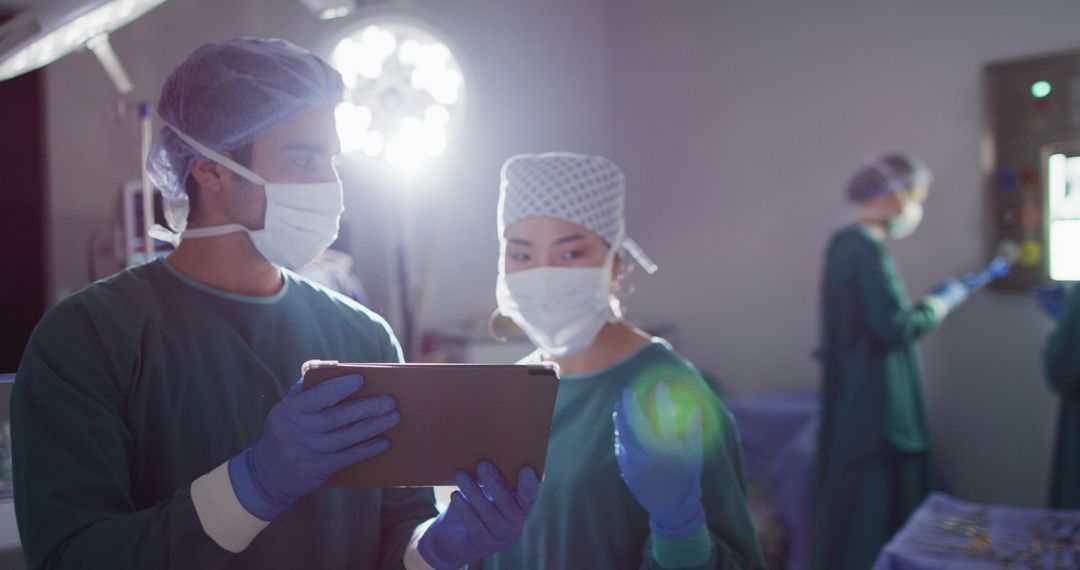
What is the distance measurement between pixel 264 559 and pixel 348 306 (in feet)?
1.06

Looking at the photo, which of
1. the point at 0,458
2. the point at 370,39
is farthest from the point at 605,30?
the point at 0,458

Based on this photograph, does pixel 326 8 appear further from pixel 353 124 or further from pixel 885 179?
pixel 885 179

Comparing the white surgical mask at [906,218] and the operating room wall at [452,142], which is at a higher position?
the operating room wall at [452,142]

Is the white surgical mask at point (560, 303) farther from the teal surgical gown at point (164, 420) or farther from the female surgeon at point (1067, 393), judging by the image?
the female surgeon at point (1067, 393)

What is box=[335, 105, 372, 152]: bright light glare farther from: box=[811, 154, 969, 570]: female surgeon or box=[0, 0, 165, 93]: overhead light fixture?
box=[811, 154, 969, 570]: female surgeon

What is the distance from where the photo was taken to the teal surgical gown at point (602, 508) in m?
1.07

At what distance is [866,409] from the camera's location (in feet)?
8.68

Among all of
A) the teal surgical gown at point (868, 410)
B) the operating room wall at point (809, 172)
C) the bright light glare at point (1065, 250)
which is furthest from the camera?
the operating room wall at point (809, 172)

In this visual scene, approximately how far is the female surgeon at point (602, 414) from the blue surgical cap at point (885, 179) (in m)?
1.94

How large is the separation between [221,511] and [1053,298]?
2.60m

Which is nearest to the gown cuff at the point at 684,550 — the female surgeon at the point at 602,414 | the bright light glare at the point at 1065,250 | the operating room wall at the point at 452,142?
the female surgeon at the point at 602,414

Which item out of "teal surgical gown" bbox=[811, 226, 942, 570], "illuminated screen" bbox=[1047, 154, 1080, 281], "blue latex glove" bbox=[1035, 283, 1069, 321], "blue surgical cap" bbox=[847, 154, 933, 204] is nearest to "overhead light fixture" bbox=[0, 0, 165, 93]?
"teal surgical gown" bbox=[811, 226, 942, 570]

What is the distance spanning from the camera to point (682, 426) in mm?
1006

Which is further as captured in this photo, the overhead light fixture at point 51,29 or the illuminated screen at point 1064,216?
the illuminated screen at point 1064,216
